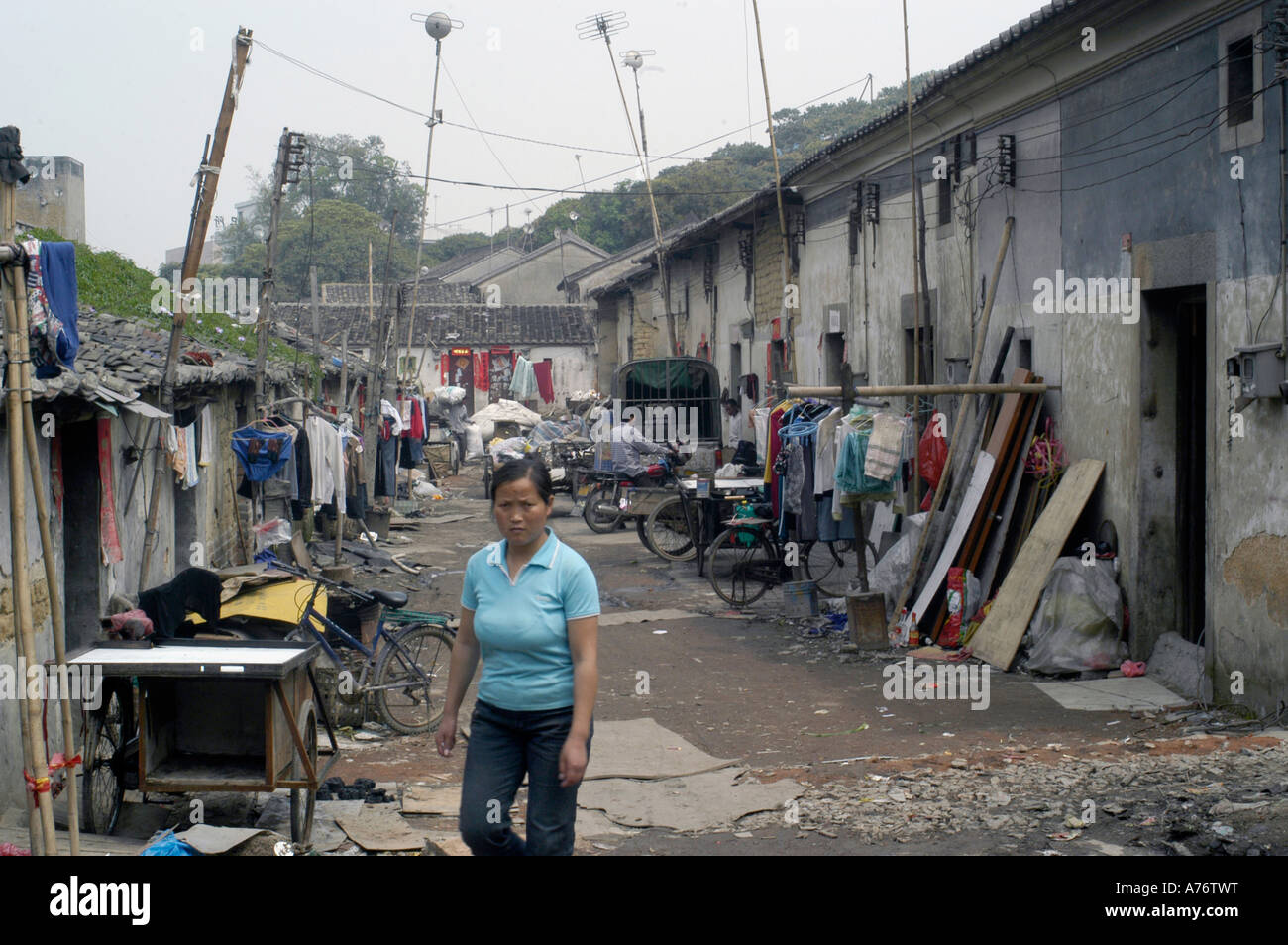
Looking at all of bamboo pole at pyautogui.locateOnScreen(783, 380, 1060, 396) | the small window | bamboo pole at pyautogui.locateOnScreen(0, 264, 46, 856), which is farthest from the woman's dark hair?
the small window

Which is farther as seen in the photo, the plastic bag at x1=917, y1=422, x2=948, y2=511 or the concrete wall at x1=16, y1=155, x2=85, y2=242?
the concrete wall at x1=16, y1=155, x2=85, y2=242

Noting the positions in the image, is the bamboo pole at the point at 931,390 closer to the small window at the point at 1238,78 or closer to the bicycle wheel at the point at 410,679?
the small window at the point at 1238,78

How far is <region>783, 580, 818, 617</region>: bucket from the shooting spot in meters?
11.8

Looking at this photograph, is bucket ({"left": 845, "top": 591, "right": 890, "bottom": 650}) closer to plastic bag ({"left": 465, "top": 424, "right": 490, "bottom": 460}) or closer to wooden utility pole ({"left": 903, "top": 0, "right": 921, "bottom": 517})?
wooden utility pole ({"left": 903, "top": 0, "right": 921, "bottom": 517})

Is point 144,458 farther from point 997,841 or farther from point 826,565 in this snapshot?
point 826,565

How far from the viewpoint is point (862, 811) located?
6.16 metres

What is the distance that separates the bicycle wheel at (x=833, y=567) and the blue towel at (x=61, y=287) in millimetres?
8035

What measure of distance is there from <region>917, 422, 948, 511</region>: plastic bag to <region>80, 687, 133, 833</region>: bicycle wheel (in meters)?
7.52

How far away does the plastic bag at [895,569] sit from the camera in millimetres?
10992

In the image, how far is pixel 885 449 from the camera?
10.1 m

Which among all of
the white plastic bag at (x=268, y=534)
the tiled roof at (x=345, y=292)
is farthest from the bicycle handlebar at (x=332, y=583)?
the tiled roof at (x=345, y=292)

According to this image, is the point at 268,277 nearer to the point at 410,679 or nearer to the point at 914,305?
the point at 410,679

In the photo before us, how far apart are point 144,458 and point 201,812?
13.2ft
